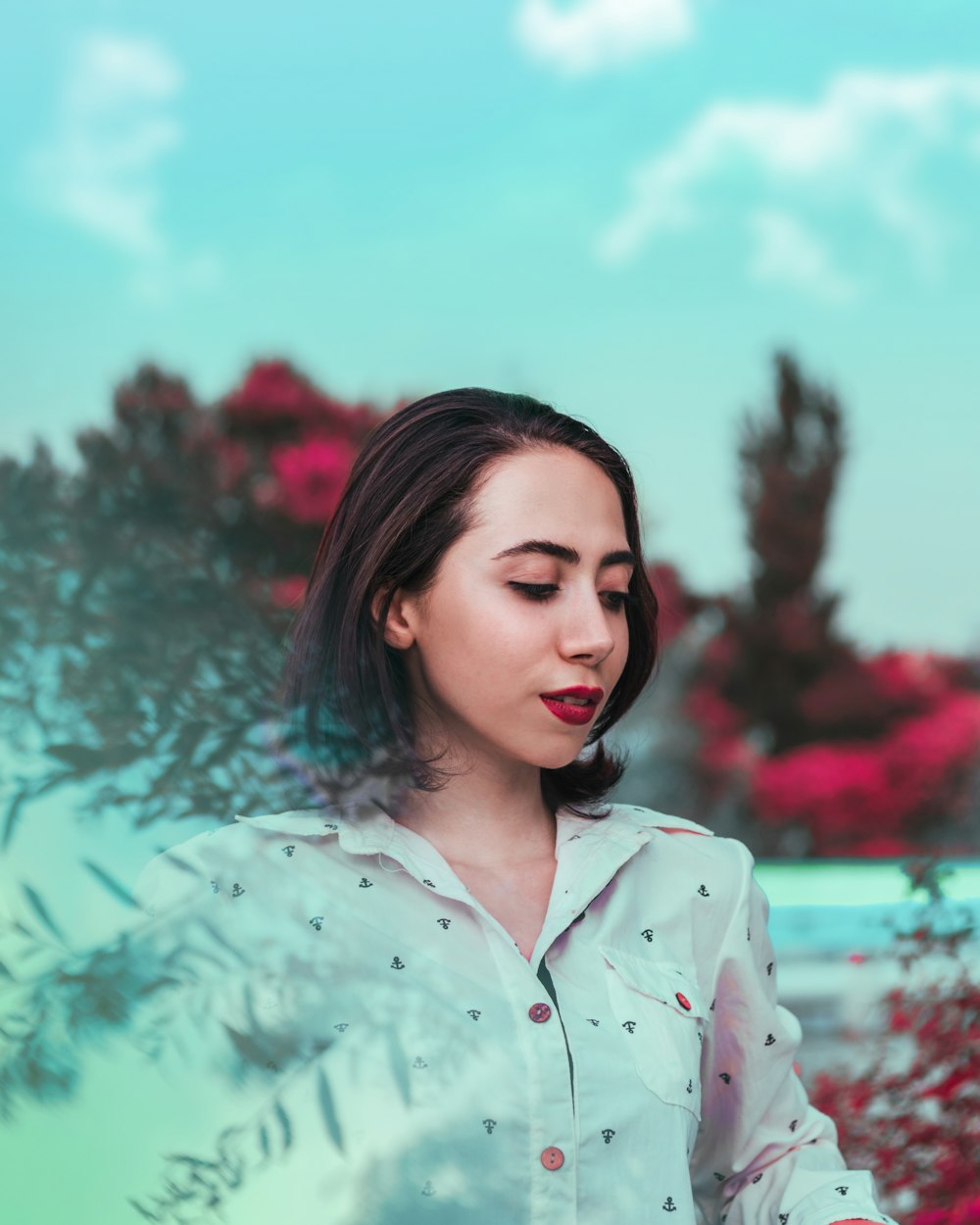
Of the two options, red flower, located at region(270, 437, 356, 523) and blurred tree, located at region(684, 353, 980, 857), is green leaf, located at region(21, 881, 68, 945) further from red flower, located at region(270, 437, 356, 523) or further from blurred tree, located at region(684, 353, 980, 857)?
blurred tree, located at region(684, 353, 980, 857)

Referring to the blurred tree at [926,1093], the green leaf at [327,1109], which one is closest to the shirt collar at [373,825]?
the green leaf at [327,1109]

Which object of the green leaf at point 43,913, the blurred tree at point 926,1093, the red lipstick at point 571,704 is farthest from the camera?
the blurred tree at point 926,1093

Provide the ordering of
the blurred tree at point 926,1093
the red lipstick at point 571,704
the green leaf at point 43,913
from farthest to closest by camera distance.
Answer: the blurred tree at point 926,1093 → the red lipstick at point 571,704 → the green leaf at point 43,913

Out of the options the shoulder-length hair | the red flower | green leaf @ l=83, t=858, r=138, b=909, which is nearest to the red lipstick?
the shoulder-length hair

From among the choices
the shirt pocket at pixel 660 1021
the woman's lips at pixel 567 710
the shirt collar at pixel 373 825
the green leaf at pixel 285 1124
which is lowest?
the green leaf at pixel 285 1124

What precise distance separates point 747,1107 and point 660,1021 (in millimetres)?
148

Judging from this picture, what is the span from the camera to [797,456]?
6.81 m

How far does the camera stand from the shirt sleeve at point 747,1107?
3.47 feet

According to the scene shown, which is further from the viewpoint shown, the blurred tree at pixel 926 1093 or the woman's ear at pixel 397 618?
the blurred tree at pixel 926 1093

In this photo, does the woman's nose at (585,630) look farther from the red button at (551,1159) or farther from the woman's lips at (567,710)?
the red button at (551,1159)

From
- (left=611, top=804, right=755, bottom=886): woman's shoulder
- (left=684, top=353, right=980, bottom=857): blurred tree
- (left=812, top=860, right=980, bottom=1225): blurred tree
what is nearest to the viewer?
(left=611, top=804, right=755, bottom=886): woman's shoulder

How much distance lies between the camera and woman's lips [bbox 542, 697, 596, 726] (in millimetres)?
991

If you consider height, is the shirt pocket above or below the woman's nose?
below

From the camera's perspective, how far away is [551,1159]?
890mm
